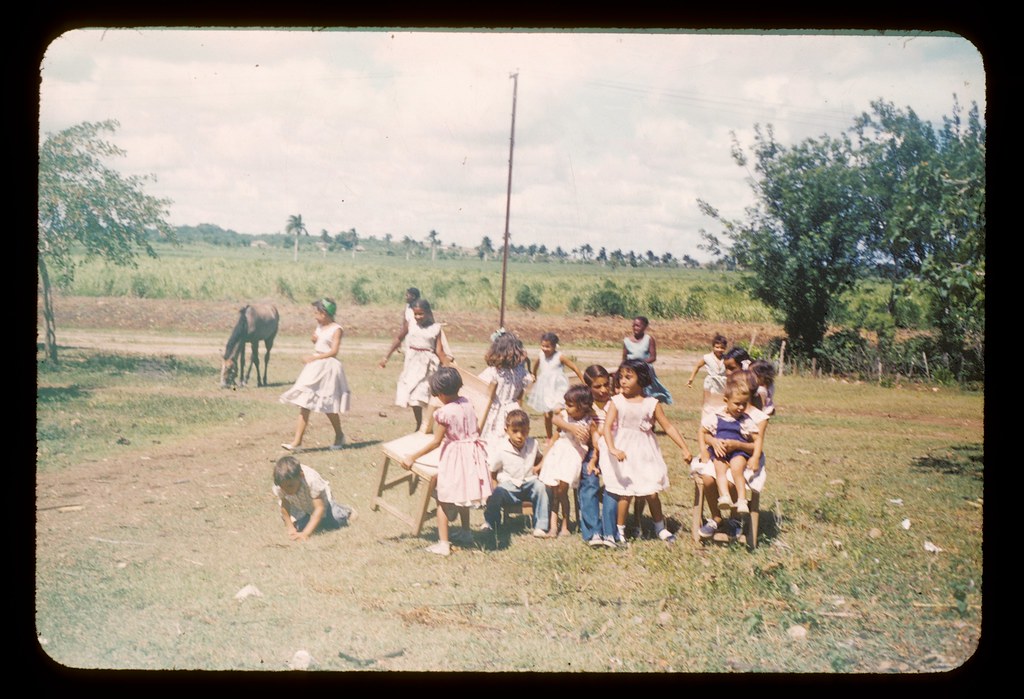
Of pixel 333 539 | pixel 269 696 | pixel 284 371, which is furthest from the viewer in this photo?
pixel 284 371

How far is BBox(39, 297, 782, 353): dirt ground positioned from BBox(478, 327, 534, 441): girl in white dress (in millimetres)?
82

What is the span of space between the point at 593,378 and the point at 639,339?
1.35 ft

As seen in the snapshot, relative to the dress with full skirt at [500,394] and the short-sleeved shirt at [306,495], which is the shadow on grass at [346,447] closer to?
the short-sleeved shirt at [306,495]

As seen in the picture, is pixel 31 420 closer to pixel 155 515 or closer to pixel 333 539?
pixel 155 515

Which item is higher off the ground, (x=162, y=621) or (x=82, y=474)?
(x=82, y=474)

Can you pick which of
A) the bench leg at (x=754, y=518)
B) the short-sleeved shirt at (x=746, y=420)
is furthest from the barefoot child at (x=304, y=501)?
the bench leg at (x=754, y=518)

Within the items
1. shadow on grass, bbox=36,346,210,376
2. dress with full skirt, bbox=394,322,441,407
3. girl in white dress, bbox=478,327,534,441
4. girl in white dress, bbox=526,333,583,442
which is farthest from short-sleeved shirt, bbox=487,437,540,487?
shadow on grass, bbox=36,346,210,376

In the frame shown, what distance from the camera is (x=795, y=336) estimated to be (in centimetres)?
503

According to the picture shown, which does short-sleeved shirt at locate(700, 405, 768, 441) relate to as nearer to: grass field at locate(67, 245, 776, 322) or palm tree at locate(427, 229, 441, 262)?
grass field at locate(67, 245, 776, 322)

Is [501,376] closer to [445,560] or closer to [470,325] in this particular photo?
[470,325]

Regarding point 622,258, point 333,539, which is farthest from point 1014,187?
point 333,539

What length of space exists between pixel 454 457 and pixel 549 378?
80 centimetres

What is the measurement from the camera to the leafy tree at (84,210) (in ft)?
15.2

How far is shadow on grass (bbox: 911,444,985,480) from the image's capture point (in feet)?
15.6
